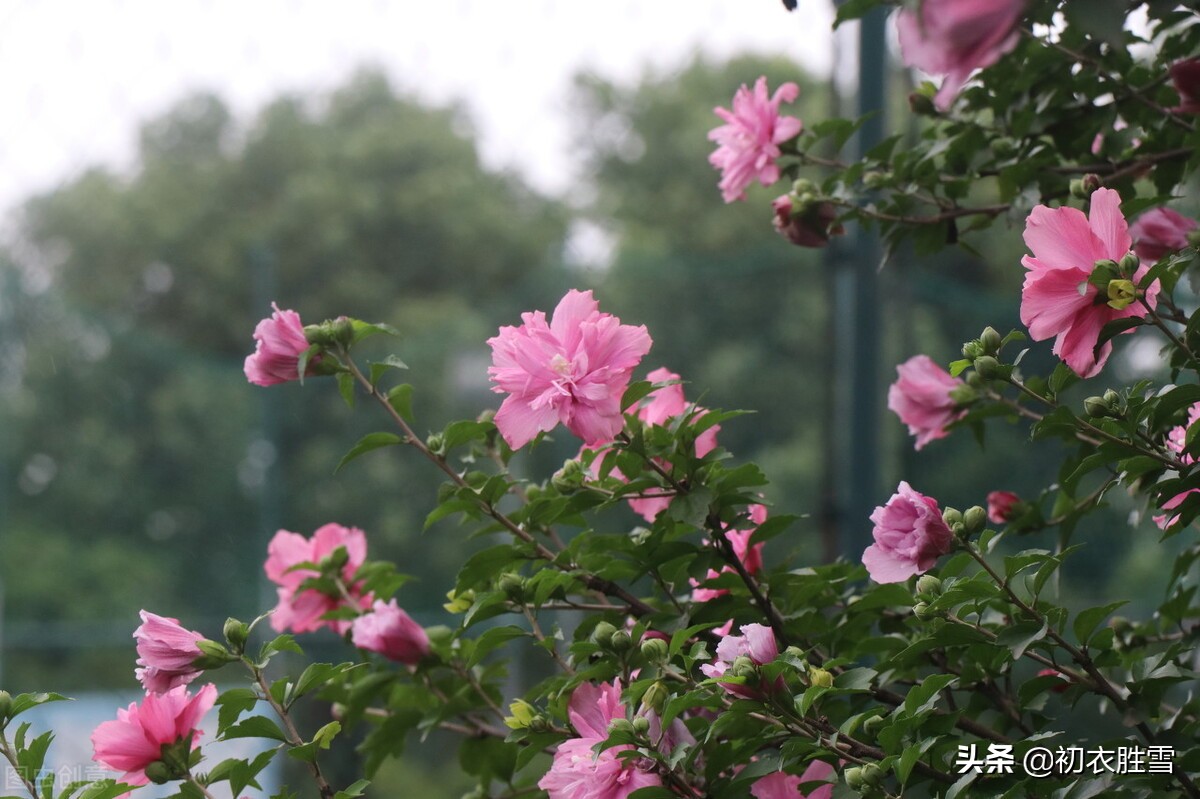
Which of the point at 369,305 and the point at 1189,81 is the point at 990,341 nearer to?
the point at 1189,81

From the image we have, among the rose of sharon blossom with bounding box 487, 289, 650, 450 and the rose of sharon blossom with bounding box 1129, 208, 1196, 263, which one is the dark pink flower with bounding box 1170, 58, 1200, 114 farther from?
the rose of sharon blossom with bounding box 487, 289, 650, 450

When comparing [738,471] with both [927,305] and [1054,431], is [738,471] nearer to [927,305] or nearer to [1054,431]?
[1054,431]

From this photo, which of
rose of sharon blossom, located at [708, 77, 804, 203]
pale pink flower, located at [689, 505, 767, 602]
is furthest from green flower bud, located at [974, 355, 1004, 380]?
rose of sharon blossom, located at [708, 77, 804, 203]

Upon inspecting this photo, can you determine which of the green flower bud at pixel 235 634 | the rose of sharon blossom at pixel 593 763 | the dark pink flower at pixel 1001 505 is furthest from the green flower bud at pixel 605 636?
the dark pink flower at pixel 1001 505

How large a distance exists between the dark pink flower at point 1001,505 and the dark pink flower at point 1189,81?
21 centimetres

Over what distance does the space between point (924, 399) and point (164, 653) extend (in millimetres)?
363

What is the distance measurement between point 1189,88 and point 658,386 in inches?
9.7

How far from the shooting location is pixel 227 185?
26.8 ft

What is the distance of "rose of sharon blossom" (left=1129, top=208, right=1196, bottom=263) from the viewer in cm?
58

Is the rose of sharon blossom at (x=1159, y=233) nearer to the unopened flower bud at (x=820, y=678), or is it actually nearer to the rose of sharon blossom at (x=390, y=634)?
the unopened flower bud at (x=820, y=678)

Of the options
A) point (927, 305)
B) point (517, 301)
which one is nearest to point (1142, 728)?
point (927, 305)

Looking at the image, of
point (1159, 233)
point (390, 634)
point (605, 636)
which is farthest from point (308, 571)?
point (1159, 233)

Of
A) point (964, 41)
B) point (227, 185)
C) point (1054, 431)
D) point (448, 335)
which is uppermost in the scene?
point (227, 185)

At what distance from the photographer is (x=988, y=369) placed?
0.48 m
